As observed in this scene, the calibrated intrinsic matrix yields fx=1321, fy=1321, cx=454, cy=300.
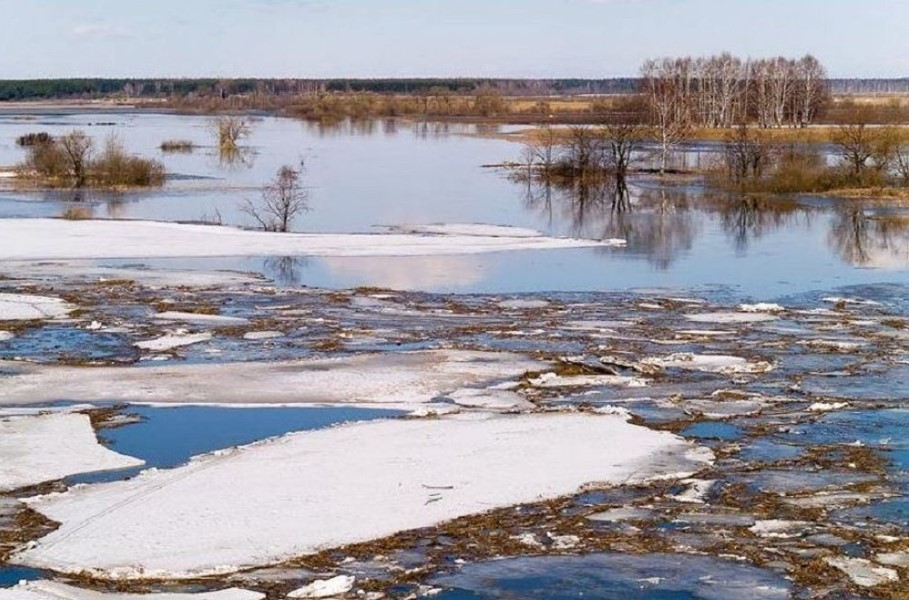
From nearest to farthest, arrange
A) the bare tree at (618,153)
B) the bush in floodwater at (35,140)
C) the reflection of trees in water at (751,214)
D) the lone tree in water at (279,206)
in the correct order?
the reflection of trees in water at (751,214) → the lone tree in water at (279,206) → the bare tree at (618,153) → the bush in floodwater at (35,140)

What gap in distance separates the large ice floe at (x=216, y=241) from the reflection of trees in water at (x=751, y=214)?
11.6ft

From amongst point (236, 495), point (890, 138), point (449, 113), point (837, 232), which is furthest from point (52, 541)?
point (449, 113)

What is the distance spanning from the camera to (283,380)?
41.0 feet

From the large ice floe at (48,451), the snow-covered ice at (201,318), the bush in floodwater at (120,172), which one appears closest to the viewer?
the large ice floe at (48,451)

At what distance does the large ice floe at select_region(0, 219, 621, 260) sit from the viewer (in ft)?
76.4

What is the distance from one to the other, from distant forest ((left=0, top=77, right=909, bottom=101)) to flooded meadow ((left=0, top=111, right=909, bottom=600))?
133095mm

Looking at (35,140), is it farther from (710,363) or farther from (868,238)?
(710,363)

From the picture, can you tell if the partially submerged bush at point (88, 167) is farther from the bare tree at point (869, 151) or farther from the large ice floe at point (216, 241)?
the bare tree at point (869, 151)

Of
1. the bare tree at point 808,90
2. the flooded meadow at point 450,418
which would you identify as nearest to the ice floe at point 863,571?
the flooded meadow at point 450,418

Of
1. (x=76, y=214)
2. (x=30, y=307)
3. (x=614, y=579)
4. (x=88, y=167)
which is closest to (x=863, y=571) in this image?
(x=614, y=579)

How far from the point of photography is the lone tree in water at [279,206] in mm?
28859

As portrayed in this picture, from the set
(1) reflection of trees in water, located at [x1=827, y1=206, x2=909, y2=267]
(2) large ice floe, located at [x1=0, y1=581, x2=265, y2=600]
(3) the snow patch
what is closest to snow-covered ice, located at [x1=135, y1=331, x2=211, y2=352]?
(3) the snow patch

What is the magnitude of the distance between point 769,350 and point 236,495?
7188 mm

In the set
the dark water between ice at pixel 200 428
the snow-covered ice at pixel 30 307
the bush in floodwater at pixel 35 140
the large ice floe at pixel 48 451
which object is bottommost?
the dark water between ice at pixel 200 428
